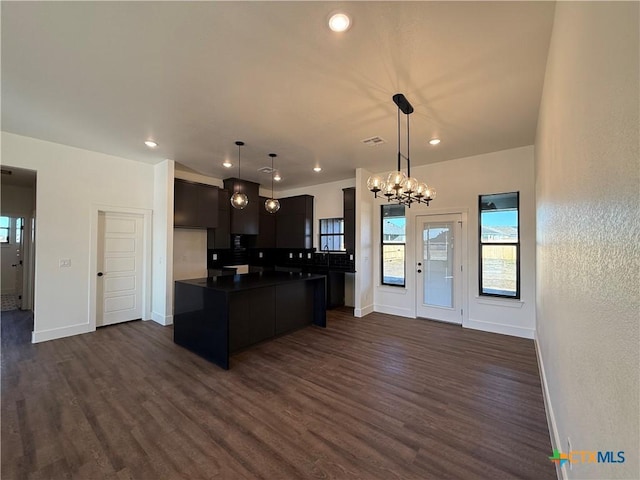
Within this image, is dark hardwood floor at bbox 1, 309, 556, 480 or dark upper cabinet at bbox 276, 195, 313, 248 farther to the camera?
dark upper cabinet at bbox 276, 195, 313, 248

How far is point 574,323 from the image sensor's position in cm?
135

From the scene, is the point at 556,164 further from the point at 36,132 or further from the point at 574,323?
the point at 36,132

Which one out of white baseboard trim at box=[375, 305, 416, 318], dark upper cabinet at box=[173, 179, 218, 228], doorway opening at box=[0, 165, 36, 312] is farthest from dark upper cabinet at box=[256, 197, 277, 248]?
doorway opening at box=[0, 165, 36, 312]

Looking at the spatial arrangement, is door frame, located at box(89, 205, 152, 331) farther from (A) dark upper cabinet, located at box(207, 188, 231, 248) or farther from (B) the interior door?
(B) the interior door

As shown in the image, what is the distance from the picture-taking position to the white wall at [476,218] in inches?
160

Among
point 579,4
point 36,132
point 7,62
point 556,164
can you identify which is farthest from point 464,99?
point 36,132

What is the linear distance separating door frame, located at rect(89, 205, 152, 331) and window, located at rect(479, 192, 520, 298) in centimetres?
605

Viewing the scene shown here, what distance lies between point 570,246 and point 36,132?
19.4 ft

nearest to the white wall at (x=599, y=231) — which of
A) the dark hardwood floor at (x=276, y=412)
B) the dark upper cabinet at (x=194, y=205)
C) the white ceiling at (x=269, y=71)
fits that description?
the white ceiling at (x=269, y=71)

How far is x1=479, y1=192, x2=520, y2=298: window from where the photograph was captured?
167 inches

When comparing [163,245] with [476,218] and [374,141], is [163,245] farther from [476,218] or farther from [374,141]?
[476,218]

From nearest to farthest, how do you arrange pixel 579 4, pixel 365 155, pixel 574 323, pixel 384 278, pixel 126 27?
pixel 579 4 → pixel 574 323 → pixel 126 27 → pixel 365 155 → pixel 384 278

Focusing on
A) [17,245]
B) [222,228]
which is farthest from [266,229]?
[17,245]

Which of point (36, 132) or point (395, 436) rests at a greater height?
point (36, 132)
